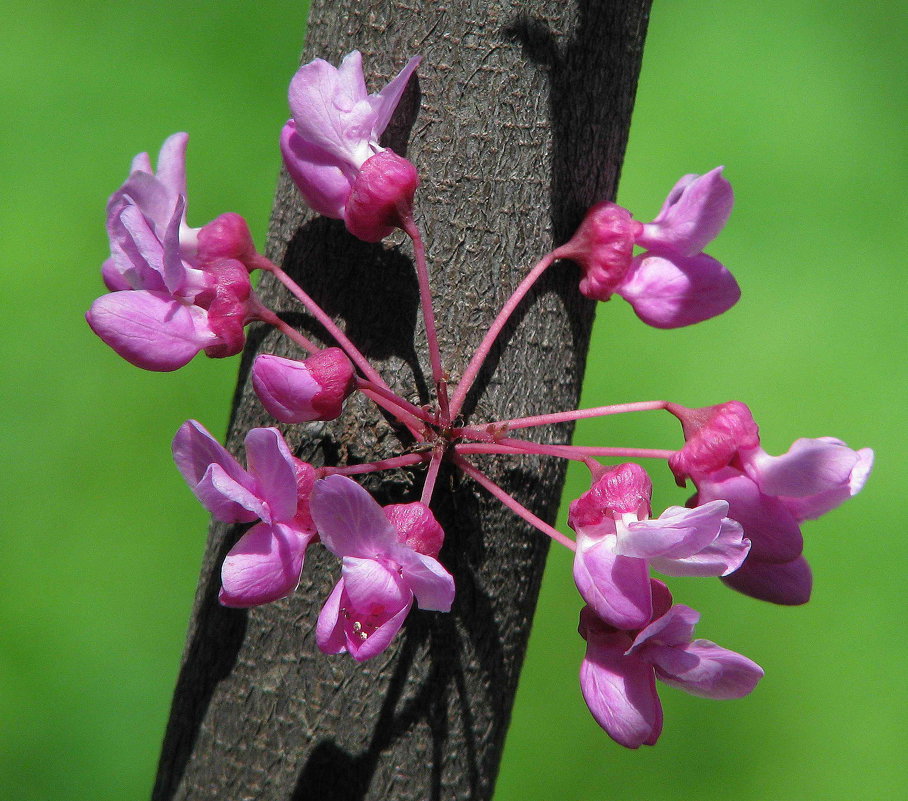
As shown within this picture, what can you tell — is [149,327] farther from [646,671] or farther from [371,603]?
[646,671]

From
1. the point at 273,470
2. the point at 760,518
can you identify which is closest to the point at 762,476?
the point at 760,518

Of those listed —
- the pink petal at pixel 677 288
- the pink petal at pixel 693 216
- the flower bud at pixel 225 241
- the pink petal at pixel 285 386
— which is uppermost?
the pink petal at pixel 693 216

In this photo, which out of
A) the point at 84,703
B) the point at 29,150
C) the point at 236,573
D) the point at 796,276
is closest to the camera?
the point at 236,573

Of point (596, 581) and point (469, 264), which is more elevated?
point (469, 264)

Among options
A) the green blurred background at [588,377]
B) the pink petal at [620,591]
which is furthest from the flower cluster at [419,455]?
the green blurred background at [588,377]

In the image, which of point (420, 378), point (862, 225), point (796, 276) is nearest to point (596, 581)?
point (420, 378)

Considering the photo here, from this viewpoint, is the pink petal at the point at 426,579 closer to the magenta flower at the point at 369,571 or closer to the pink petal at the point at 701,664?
the magenta flower at the point at 369,571

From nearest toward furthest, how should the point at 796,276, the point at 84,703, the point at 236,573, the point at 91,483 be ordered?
1. the point at 236,573
2. the point at 84,703
3. the point at 91,483
4. the point at 796,276

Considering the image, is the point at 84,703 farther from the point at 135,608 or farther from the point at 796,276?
the point at 796,276
